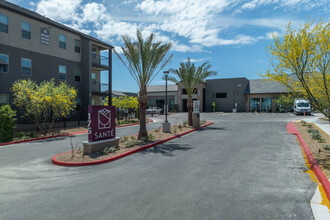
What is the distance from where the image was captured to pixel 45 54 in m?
19.6

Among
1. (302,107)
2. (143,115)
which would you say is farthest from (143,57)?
(302,107)

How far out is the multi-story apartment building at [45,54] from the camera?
55.4 ft

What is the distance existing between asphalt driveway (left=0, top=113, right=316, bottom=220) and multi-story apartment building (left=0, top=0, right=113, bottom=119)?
449 inches

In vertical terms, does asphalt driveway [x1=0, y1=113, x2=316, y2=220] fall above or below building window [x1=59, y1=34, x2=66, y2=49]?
below

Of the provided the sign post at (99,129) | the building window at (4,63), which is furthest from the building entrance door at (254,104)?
the building window at (4,63)

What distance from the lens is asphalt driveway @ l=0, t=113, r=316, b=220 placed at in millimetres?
4266

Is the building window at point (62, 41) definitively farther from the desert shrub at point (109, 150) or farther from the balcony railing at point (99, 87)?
the desert shrub at point (109, 150)

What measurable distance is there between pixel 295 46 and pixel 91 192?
7.91 m

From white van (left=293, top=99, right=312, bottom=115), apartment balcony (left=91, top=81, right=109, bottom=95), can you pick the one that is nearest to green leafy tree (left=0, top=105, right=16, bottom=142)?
apartment balcony (left=91, top=81, right=109, bottom=95)

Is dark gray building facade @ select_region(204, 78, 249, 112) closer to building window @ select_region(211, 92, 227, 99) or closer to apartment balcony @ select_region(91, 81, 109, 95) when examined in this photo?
building window @ select_region(211, 92, 227, 99)

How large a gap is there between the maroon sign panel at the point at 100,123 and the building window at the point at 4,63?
12.1 metres

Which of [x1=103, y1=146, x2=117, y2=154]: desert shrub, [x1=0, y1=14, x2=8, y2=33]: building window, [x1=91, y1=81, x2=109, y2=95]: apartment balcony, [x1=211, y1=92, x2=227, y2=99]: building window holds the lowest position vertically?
[x1=103, y1=146, x2=117, y2=154]: desert shrub

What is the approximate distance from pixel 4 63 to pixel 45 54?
3585mm

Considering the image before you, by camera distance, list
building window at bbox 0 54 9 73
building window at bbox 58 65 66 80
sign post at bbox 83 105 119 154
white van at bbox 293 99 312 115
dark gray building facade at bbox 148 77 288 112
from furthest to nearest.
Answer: dark gray building facade at bbox 148 77 288 112 < white van at bbox 293 99 312 115 < building window at bbox 58 65 66 80 < building window at bbox 0 54 9 73 < sign post at bbox 83 105 119 154
